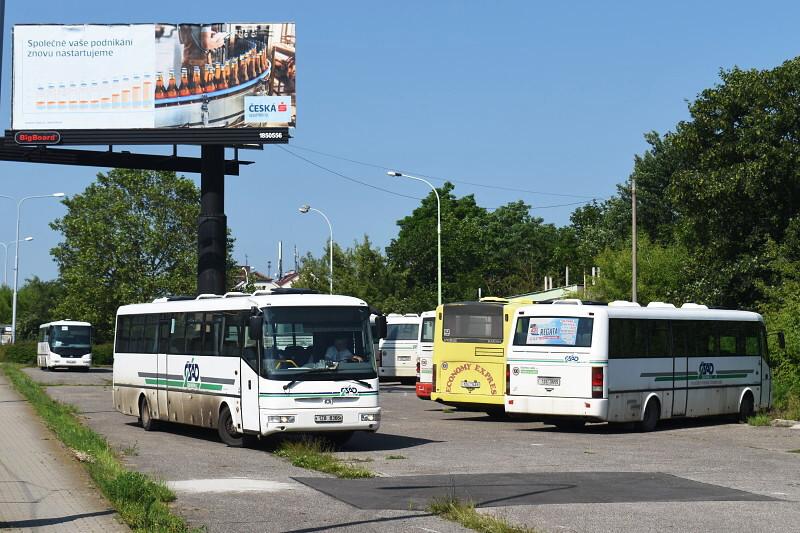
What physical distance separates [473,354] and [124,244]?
59.9m

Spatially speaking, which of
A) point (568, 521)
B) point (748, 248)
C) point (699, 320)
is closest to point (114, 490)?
point (568, 521)

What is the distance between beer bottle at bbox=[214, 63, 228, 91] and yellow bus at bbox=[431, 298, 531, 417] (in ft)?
53.0

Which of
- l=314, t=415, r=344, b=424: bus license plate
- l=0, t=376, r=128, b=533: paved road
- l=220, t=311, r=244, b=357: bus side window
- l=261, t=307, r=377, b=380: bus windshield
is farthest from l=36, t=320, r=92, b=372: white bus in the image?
l=314, t=415, r=344, b=424: bus license plate

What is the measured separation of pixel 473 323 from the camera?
27000 mm

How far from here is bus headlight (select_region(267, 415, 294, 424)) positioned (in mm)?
19266

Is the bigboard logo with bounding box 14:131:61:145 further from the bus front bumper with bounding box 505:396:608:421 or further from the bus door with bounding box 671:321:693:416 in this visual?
the bus door with bounding box 671:321:693:416

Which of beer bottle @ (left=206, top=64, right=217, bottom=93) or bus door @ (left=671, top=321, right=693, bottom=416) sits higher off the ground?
beer bottle @ (left=206, top=64, right=217, bottom=93)

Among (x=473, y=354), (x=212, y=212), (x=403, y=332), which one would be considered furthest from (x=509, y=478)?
(x=403, y=332)

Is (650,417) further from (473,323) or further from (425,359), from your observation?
(425,359)

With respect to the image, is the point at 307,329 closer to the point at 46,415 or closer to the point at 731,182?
the point at 46,415

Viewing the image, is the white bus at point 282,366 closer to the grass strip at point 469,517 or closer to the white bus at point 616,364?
the white bus at point 616,364

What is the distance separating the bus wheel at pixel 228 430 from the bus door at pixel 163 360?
2968mm

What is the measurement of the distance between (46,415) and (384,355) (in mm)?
23262

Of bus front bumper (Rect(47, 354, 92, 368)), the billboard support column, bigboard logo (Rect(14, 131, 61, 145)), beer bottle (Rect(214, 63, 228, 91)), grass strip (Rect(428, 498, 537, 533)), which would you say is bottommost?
grass strip (Rect(428, 498, 537, 533))
